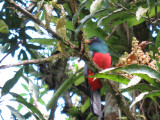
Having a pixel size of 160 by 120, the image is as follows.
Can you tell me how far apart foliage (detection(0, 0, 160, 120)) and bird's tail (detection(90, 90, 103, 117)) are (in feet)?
0.35

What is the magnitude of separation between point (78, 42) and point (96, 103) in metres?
1.16

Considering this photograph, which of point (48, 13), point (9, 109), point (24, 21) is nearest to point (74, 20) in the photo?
point (48, 13)

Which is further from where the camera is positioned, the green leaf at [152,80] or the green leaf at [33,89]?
the green leaf at [33,89]

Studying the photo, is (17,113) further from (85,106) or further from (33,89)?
(85,106)

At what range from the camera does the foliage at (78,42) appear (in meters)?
1.62

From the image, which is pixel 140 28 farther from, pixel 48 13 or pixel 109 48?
pixel 48 13

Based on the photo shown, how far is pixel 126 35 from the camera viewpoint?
276 centimetres

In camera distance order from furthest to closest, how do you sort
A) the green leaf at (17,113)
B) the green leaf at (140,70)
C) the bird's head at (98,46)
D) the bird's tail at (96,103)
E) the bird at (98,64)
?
1. the bird's head at (98,46)
2. the bird at (98,64)
3. the bird's tail at (96,103)
4. the green leaf at (17,113)
5. the green leaf at (140,70)

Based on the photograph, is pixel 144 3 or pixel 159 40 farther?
pixel 159 40

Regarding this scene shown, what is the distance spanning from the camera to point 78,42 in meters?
1.73

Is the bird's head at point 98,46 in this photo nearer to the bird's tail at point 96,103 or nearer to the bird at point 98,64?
the bird at point 98,64

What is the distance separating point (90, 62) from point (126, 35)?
1040 millimetres

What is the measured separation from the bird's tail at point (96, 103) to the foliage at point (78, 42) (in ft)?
0.35

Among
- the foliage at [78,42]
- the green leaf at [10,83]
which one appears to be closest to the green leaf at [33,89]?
the foliage at [78,42]
